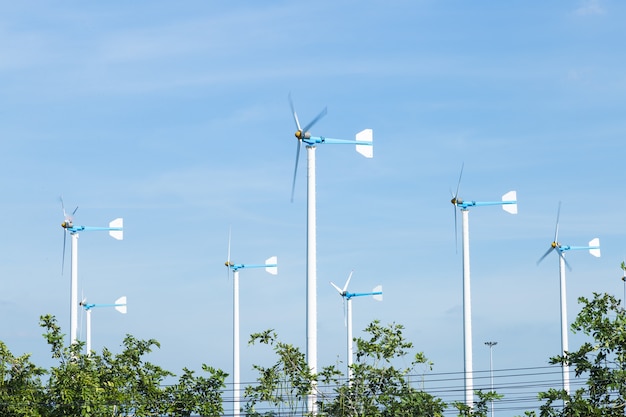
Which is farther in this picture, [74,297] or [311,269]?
[74,297]

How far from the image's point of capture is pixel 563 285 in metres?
67.1

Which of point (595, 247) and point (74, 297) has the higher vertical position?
point (595, 247)

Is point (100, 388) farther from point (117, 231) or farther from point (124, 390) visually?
point (117, 231)

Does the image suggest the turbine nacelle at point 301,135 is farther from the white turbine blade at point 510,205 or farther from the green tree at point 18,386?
the white turbine blade at point 510,205

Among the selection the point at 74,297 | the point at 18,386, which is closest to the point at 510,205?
the point at 74,297

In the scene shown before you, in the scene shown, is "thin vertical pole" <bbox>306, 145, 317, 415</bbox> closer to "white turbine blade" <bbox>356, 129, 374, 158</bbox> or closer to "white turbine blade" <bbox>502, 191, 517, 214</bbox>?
"white turbine blade" <bbox>356, 129, 374, 158</bbox>

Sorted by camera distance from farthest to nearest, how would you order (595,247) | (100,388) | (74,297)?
(595,247)
(74,297)
(100,388)

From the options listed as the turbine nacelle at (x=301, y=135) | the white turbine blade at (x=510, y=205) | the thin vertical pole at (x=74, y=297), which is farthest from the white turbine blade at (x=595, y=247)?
the turbine nacelle at (x=301, y=135)

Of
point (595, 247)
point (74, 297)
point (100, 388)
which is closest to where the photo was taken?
point (100, 388)

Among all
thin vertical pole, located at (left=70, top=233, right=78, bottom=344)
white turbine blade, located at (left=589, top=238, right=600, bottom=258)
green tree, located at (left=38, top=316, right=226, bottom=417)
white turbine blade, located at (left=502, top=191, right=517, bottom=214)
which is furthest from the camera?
white turbine blade, located at (left=589, top=238, right=600, bottom=258)

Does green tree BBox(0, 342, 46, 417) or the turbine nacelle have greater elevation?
the turbine nacelle

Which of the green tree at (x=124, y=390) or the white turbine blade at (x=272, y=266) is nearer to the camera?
the green tree at (x=124, y=390)

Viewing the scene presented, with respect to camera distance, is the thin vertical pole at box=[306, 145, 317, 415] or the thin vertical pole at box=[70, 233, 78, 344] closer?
the thin vertical pole at box=[306, 145, 317, 415]

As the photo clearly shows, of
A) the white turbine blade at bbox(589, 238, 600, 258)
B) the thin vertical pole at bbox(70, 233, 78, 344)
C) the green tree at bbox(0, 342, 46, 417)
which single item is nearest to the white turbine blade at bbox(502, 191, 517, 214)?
the white turbine blade at bbox(589, 238, 600, 258)
